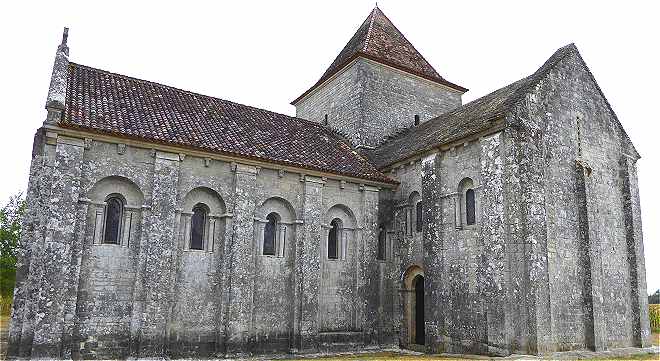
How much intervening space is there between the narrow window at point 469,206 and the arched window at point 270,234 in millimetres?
6539

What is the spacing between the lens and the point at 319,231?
18062 millimetres

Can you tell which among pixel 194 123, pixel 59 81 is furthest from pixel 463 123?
Answer: pixel 59 81

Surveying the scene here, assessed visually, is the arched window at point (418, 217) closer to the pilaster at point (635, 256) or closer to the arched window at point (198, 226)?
the pilaster at point (635, 256)

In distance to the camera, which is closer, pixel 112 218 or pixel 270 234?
pixel 112 218

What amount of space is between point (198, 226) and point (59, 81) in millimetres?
6160

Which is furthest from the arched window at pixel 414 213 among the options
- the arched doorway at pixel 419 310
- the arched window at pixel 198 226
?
the arched window at pixel 198 226

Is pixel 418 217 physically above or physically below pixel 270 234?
above

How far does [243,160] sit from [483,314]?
906 centimetres

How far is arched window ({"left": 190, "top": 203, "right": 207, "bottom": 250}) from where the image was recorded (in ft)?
53.3

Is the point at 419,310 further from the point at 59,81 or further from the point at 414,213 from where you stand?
the point at 59,81

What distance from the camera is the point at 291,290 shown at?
17312mm

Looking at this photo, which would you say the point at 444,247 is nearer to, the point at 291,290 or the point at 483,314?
the point at 483,314

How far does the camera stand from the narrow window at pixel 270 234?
17469 millimetres

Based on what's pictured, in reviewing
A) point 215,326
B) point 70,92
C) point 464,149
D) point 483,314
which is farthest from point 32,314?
point 464,149
